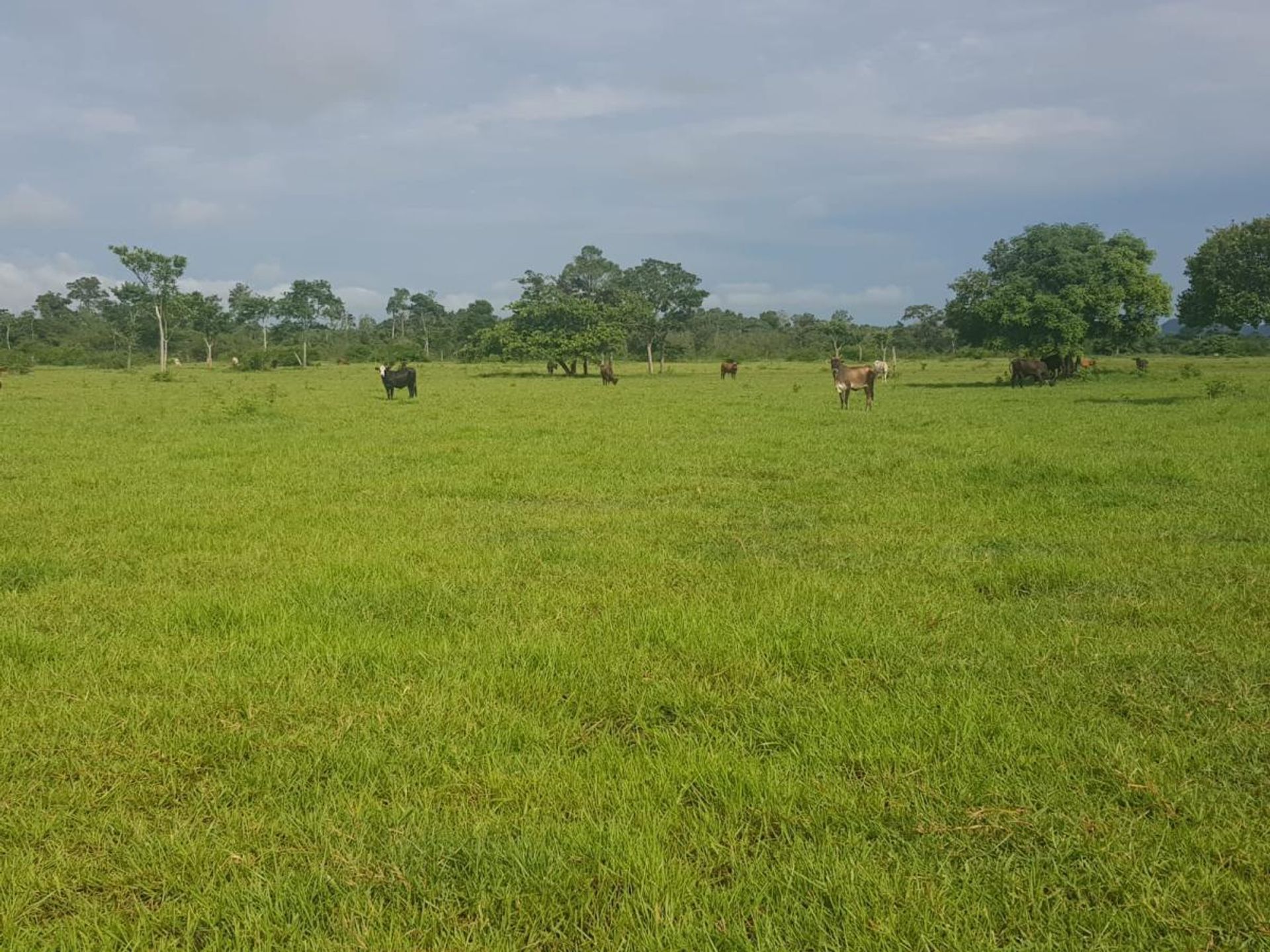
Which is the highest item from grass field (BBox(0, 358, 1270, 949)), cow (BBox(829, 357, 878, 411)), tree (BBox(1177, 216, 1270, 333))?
tree (BBox(1177, 216, 1270, 333))

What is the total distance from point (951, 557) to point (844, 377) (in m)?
19.5

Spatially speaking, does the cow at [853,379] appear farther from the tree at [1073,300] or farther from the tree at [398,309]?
the tree at [398,309]

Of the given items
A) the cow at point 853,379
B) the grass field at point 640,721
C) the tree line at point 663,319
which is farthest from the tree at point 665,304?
the grass field at point 640,721

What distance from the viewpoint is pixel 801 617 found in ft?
18.1

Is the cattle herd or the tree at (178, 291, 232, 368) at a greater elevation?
the tree at (178, 291, 232, 368)

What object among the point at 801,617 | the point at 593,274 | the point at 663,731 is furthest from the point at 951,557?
the point at 593,274

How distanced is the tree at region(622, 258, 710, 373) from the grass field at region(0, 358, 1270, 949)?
54.3 m

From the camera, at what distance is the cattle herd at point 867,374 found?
25875 millimetres

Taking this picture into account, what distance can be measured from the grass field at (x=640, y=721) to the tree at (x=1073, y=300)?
2972 centimetres

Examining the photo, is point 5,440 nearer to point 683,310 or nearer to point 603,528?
point 603,528

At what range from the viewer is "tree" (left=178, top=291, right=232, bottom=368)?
75.1 metres

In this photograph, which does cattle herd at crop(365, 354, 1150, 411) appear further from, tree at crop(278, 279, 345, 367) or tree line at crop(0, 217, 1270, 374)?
tree at crop(278, 279, 345, 367)

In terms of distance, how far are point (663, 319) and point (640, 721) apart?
68748mm

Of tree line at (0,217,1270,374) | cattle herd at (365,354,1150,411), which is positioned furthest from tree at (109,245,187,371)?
cattle herd at (365,354,1150,411)
